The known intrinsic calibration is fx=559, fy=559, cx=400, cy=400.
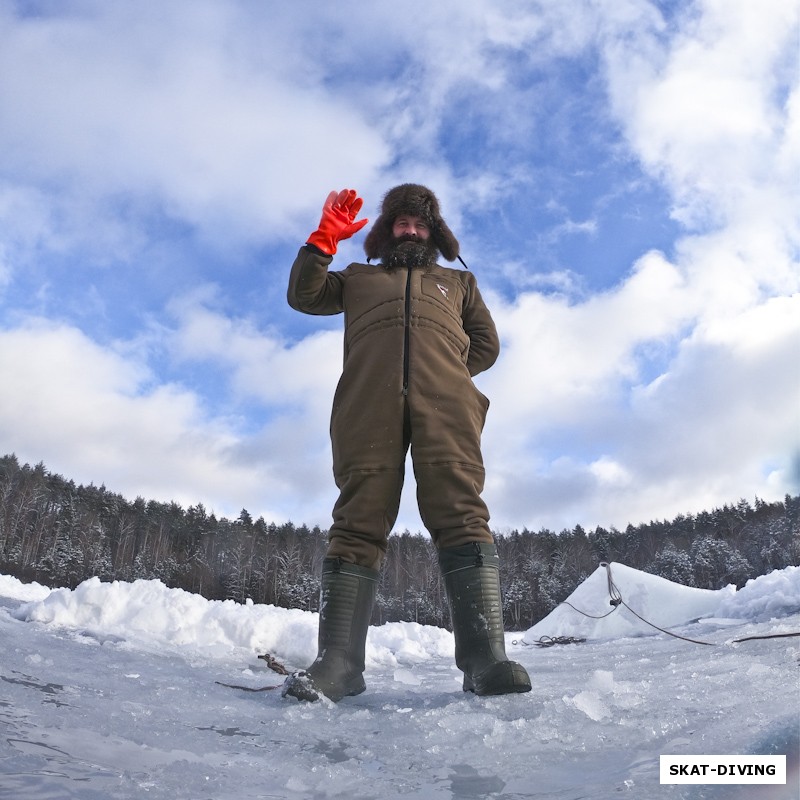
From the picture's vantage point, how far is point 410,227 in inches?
97.1

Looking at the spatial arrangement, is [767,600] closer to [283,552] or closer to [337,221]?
[337,221]

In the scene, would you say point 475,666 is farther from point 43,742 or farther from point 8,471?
point 8,471

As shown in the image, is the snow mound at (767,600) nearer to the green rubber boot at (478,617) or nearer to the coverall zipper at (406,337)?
the green rubber boot at (478,617)

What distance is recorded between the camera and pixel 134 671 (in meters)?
1.91

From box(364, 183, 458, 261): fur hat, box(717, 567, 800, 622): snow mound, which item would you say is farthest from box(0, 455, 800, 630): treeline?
box(364, 183, 458, 261): fur hat

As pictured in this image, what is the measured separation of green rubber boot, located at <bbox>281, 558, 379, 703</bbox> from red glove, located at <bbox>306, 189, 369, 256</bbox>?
1.16 meters

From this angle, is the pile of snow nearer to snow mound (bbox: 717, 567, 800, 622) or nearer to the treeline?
snow mound (bbox: 717, 567, 800, 622)

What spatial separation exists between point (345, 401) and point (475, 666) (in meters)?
0.98

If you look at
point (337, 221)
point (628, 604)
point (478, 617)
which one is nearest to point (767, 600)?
point (628, 604)

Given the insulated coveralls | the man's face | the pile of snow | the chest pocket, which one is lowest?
the pile of snow

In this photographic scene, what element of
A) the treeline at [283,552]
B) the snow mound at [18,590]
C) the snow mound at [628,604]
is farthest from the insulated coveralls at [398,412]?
the treeline at [283,552]

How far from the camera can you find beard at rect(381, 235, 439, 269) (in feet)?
7.59

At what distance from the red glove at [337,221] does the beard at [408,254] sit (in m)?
0.23

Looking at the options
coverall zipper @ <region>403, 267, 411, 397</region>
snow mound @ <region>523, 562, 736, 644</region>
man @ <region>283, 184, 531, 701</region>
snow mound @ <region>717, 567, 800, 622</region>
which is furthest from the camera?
snow mound @ <region>523, 562, 736, 644</region>
